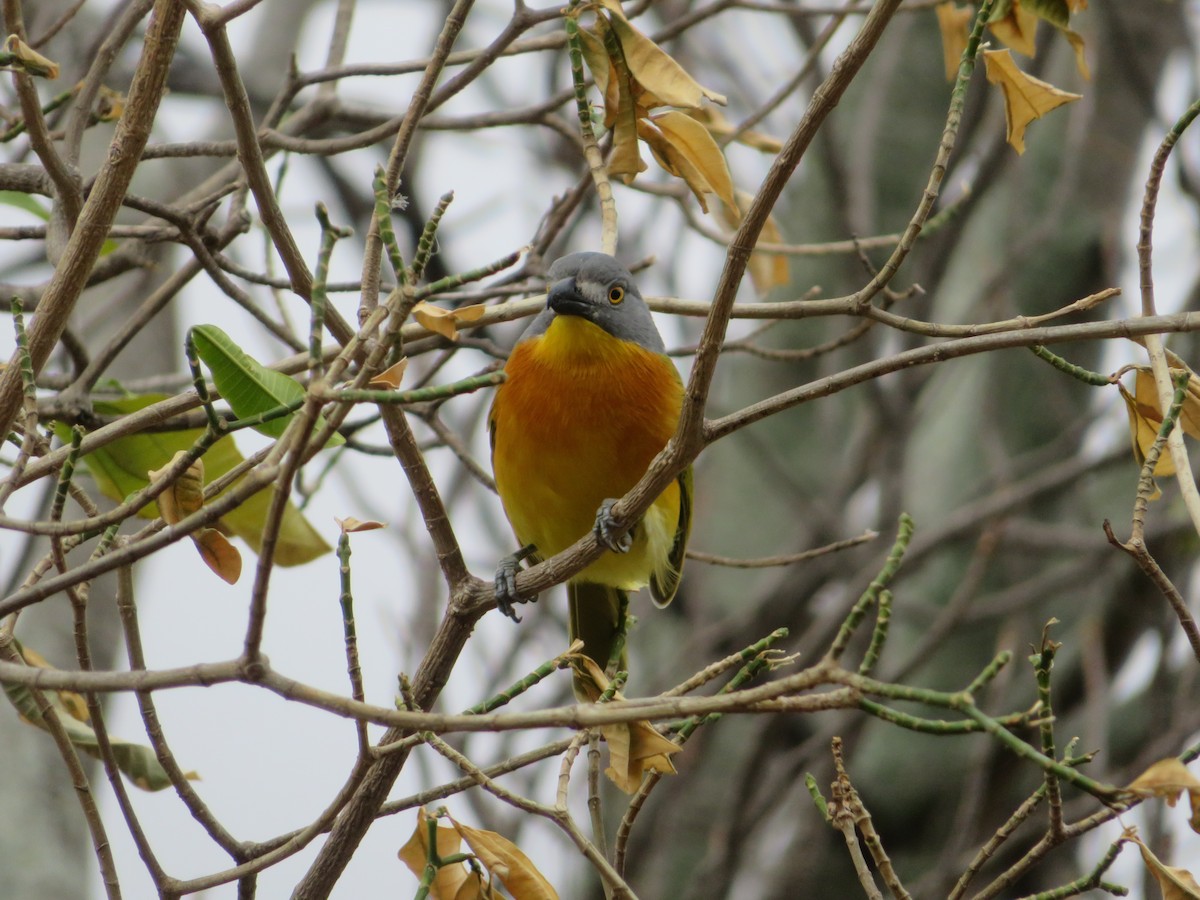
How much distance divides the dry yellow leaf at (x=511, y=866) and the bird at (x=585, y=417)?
1.60 m

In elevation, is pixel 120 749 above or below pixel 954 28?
below

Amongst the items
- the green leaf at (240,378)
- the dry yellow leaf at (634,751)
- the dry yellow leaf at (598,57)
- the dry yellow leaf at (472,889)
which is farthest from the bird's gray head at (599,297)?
the dry yellow leaf at (472,889)

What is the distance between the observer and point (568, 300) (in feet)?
13.7

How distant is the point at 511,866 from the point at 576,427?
6.59 ft

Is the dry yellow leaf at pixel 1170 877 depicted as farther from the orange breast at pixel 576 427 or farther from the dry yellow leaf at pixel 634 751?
the orange breast at pixel 576 427

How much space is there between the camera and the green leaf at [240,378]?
232 cm

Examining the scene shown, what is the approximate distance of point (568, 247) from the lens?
8.97 meters

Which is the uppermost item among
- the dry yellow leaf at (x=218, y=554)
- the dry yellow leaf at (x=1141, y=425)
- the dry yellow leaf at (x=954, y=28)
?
the dry yellow leaf at (x=954, y=28)

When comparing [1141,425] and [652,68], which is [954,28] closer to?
[652,68]

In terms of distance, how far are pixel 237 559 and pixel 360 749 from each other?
543 millimetres

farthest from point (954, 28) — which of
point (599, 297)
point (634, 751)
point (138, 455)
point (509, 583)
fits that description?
point (138, 455)

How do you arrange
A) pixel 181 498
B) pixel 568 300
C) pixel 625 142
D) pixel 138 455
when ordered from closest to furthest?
pixel 181 498, pixel 625 142, pixel 138 455, pixel 568 300

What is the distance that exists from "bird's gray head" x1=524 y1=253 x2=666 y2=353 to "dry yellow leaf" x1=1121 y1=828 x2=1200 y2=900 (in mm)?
2309

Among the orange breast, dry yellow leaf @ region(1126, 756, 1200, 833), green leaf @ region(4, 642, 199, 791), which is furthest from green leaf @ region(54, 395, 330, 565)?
dry yellow leaf @ region(1126, 756, 1200, 833)
